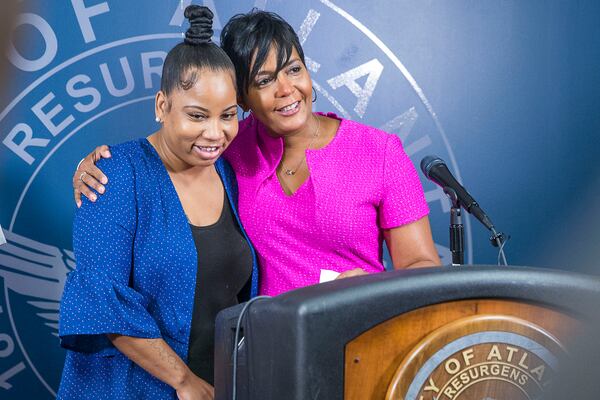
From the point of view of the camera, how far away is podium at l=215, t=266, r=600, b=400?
0.93m

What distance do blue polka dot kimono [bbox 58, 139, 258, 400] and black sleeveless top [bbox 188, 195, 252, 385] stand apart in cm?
4

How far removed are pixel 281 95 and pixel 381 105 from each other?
1.03 meters

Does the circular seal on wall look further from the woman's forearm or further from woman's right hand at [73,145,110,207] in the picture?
the woman's forearm

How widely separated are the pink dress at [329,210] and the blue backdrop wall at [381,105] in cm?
88

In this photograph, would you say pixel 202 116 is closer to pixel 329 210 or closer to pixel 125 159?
pixel 125 159

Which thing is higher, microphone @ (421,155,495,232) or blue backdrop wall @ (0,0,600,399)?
blue backdrop wall @ (0,0,600,399)

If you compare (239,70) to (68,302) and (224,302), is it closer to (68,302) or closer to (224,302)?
(224,302)

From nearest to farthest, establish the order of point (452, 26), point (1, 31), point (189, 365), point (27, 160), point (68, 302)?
1. point (1, 31)
2. point (68, 302)
3. point (189, 365)
4. point (27, 160)
5. point (452, 26)

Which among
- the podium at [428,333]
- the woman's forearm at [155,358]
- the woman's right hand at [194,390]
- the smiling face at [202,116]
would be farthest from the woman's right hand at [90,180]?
the podium at [428,333]

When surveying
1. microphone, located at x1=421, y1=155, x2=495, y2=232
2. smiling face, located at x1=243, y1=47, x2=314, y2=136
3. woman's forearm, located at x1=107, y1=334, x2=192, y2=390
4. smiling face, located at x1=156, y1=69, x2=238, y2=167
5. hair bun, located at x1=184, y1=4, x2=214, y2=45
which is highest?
hair bun, located at x1=184, y1=4, x2=214, y2=45

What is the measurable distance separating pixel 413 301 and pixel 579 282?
22 cm

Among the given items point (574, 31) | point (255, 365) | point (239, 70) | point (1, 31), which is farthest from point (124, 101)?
point (1, 31)

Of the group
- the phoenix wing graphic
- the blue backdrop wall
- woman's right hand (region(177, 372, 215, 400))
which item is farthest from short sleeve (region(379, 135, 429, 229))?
the phoenix wing graphic

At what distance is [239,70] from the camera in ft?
6.70
